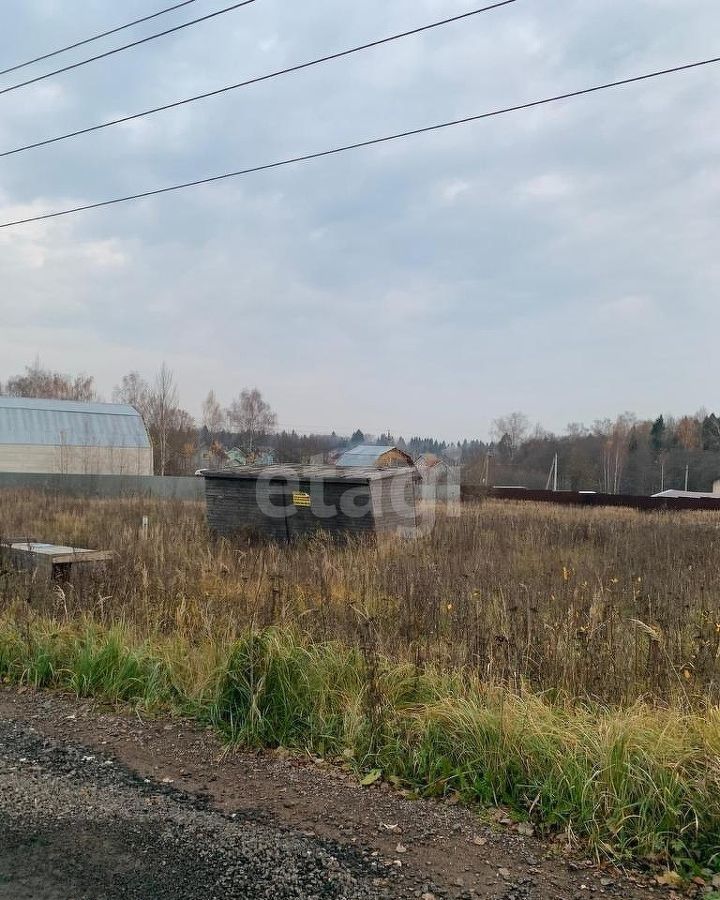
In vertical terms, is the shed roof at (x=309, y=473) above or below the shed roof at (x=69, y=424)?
below

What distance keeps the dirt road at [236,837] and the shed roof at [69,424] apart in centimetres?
3795

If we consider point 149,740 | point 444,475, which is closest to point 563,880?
point 149,740

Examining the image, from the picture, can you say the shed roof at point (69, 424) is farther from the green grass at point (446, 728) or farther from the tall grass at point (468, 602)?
the green grass at point (446, 728)

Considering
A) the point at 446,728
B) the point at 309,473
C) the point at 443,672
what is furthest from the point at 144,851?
the point at 309,473

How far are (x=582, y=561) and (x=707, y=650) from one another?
15.8 ft

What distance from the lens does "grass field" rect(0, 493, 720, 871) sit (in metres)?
3.14

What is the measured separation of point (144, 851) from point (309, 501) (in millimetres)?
8911

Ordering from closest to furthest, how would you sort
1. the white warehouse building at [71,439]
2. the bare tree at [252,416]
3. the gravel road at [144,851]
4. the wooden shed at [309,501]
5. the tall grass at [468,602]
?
the gravel road at [144,851] < the tall grass at [468,602] < the wooden shed at [309,501] < the white warehouse building at [71,439] < the bare tree at [252,416]

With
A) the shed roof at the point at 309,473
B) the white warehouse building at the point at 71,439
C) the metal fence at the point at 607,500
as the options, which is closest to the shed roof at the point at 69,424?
the white warehouse building at the point at 71,439

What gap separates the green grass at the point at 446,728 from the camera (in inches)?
118

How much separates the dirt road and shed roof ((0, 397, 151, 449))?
37948 mm

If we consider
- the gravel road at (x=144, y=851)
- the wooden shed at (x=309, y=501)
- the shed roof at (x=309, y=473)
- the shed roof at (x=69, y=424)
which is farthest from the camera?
the shed roof at (x=69, y=424)

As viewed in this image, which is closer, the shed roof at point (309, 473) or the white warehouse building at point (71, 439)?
the shed roof at point (309, 473)

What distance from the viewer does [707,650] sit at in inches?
184
